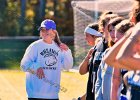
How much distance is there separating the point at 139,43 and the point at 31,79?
14.0 feet

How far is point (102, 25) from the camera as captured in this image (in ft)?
18.8

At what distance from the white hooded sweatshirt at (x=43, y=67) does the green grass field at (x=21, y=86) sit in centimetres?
465

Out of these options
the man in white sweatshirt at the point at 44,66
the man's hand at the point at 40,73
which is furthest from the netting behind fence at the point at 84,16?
the man's hand at the point at 40,73

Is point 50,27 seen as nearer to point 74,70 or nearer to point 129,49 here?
point 129,49

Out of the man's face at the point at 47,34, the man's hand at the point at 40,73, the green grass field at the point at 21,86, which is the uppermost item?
the man's face at the point at 47,34

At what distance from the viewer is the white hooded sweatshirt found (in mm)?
7398

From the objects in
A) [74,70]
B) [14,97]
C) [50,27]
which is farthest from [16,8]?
[50,27]

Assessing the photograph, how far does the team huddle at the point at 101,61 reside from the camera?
3.36m

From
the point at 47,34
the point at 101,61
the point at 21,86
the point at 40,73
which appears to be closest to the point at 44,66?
the point at 40,73

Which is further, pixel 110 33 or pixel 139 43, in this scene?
pixel 110 33

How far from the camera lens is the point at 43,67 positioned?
24.3 ft

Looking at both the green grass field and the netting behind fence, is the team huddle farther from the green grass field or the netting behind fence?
the netting behind fence

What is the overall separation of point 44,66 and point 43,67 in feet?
0.06

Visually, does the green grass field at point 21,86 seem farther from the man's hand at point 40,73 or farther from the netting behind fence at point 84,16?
the man's hand at point 40,73
